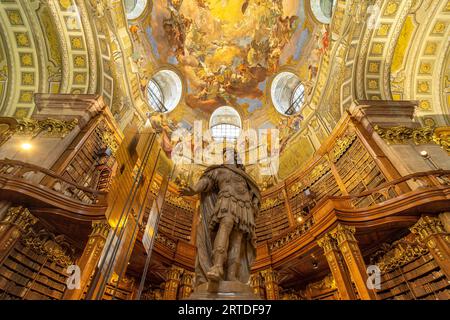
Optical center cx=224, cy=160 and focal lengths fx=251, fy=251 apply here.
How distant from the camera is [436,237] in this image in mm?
6461

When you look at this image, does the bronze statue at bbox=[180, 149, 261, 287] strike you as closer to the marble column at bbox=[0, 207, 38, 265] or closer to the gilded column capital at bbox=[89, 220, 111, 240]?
the gilded column capital at bbox=[89, 220, 111, 240]

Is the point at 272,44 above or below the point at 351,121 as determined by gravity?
above

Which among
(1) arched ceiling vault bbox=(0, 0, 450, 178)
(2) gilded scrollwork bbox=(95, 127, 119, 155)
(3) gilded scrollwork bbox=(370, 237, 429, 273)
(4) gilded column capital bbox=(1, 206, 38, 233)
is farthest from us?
(1) arched ceiling vault bbox=(0, 0, 450, 178)


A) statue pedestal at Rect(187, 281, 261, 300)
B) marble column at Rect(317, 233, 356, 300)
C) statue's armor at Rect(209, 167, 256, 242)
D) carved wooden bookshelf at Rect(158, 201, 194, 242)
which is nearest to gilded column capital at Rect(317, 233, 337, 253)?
marble column at Rect(317, 233, 356, 300)

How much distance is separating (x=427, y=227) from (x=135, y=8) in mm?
17746

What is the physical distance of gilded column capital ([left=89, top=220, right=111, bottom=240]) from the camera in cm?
684

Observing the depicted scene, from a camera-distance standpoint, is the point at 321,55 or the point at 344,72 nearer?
the point at 344,72

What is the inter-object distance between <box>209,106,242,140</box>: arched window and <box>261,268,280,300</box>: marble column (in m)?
11.8

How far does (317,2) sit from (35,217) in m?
18.1

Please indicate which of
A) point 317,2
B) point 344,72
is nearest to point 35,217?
point 344,72

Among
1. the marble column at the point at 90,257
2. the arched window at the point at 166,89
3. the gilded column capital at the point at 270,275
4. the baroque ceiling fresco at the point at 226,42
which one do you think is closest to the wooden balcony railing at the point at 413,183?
the gilded column capital at the point at 270,275

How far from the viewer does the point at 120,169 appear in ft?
10.1

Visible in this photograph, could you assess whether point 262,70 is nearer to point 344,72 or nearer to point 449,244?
point 344,72

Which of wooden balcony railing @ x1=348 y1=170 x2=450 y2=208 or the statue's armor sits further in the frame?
wooden balcony railing @ x1=348 y1=170 x2=450 y2=208
